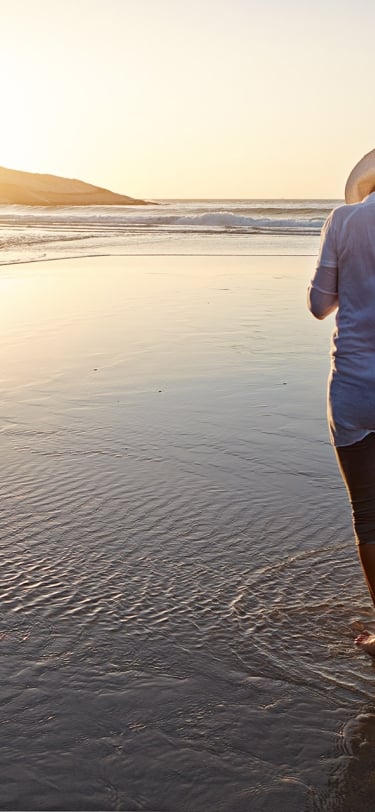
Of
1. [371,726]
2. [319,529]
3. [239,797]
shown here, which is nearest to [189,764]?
[239,797]

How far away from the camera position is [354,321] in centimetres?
280

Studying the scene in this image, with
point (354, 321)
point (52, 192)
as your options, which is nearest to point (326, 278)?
point (354, 321)

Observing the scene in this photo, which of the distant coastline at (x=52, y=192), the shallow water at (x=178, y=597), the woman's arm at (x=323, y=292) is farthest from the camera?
the distant coastline at (x=52, y=192)

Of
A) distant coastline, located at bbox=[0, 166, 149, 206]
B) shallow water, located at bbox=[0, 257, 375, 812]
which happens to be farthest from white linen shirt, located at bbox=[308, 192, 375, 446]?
distant coastline, located at bbox=[0, 166, 149, 206]

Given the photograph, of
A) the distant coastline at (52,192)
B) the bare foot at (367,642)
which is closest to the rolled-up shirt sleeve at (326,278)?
the bare foot at (367,642)

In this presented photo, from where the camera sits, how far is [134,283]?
549 inches

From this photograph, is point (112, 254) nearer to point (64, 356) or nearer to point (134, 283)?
point (134, 283)

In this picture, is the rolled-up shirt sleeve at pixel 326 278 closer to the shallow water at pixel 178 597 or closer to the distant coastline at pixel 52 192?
the shallow water at pixel 178 597

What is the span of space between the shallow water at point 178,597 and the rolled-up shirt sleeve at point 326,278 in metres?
1.18

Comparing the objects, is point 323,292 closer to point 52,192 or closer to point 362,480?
point 362,480

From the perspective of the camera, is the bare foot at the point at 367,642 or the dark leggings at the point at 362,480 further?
the bare foot at the point at 367,642

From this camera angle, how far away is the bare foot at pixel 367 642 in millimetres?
3025

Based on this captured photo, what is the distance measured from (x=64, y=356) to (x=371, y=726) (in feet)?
19.4

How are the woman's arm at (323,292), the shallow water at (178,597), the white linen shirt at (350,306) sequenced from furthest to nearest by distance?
the woman's arm at (323,292), the white linen shirt at (350,306), the shallow water at (178,597)
